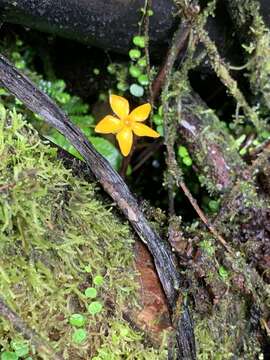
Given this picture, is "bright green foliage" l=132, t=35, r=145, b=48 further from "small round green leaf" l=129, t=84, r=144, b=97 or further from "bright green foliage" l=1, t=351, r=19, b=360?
"bright green foliage" l=1, t=351, r=19, b=360

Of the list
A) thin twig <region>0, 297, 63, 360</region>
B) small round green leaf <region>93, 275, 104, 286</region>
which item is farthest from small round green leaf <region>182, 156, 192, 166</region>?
thin twig <region>0, 297, 63, 360</region>

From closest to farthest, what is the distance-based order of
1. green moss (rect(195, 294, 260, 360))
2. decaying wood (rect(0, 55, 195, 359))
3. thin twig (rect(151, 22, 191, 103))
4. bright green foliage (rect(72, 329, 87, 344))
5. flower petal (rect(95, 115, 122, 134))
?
bright green foliage (rect(72, 329, 87, 344))
decaying wood (rect(0, 55, 195, 359))
green moss (rect(195, 294, 260, 360))
flower petal (rect(95, 115, 122, 134))
thin twig (rect(151, 22, 191, 103))

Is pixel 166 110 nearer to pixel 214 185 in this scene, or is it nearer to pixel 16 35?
pixel 214 185

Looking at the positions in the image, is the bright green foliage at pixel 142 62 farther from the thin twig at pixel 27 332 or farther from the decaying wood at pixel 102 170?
the thin twig at pixel 27 332

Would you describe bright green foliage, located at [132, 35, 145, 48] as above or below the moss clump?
above

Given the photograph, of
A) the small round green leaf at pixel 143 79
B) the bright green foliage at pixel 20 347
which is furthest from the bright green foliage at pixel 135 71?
the bright green foliage at pixel 20 347

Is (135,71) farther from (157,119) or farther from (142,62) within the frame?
(157,119)

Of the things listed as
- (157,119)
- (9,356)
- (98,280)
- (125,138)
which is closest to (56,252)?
(98,280)
